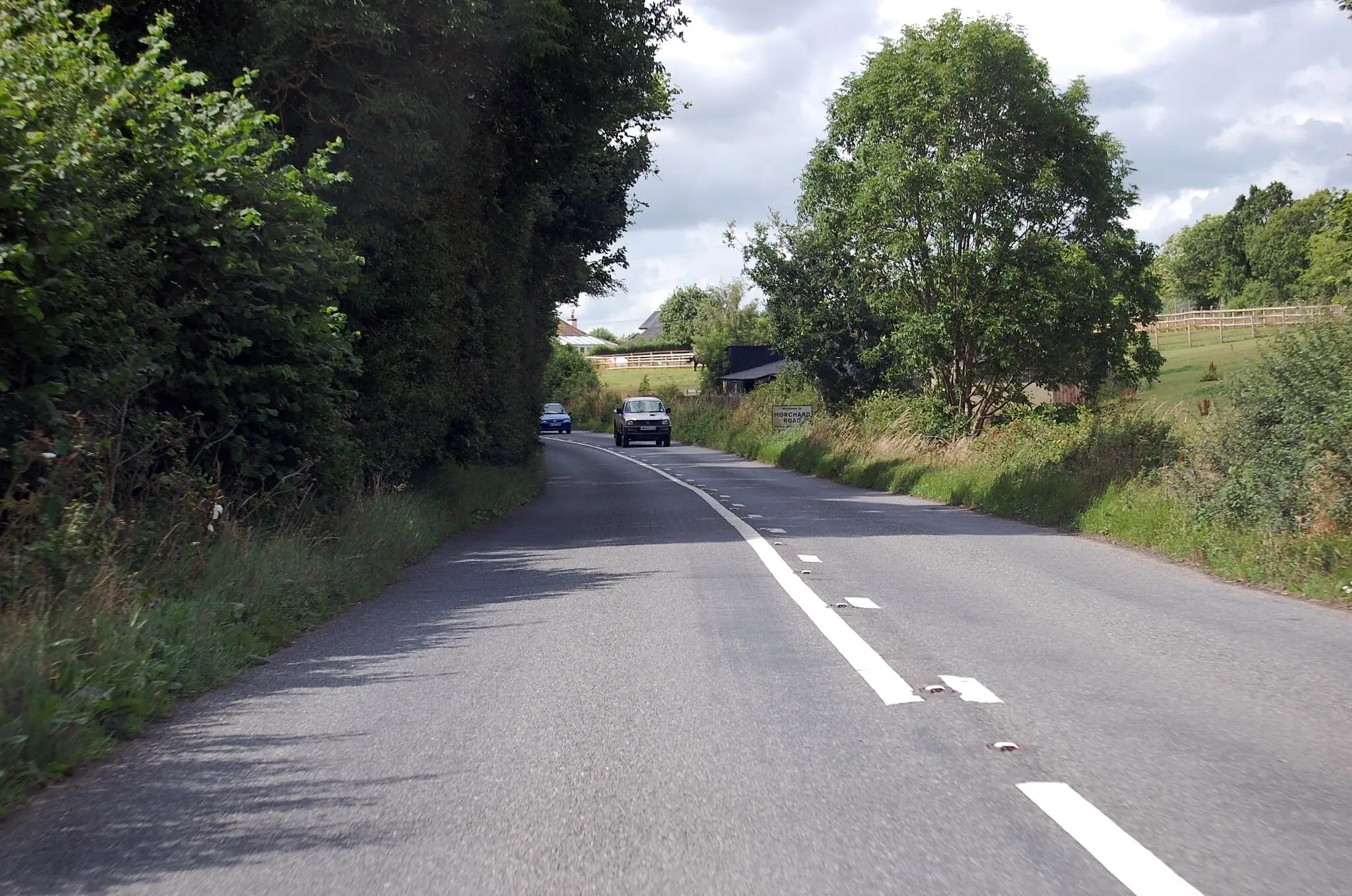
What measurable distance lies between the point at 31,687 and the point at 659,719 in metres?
3.00

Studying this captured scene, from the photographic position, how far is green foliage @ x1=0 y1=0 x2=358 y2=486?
27.6ft

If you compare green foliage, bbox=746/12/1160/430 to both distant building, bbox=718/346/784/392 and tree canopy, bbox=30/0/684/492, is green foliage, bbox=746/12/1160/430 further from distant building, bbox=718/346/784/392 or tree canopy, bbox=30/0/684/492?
distant building, bbox=718/346/784/392

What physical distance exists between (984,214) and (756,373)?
44037 millimetres

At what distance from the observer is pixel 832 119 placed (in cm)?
3125

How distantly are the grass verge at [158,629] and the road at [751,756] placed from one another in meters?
0.21

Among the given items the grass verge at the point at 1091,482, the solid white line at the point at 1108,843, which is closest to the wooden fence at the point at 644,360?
the grass verge at the point at 1091,482

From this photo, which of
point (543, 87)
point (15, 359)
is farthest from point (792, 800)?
point (543, 87)

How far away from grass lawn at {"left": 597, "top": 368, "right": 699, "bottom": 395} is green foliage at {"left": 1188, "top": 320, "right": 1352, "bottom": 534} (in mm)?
70469

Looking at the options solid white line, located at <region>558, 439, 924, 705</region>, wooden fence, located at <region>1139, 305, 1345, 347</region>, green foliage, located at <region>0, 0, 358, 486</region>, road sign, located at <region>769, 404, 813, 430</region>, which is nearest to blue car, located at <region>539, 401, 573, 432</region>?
road sign, located at <region>769, 404, 813, 430</region>

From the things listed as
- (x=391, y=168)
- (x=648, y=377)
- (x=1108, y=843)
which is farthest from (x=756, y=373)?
(x=1108, y=843)

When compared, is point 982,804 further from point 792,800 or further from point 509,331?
point 509,331

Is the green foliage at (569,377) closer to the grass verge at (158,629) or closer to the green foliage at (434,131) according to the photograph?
the green foliage at (434,131)

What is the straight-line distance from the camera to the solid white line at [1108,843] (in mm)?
4168

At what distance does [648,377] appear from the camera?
99.4m
